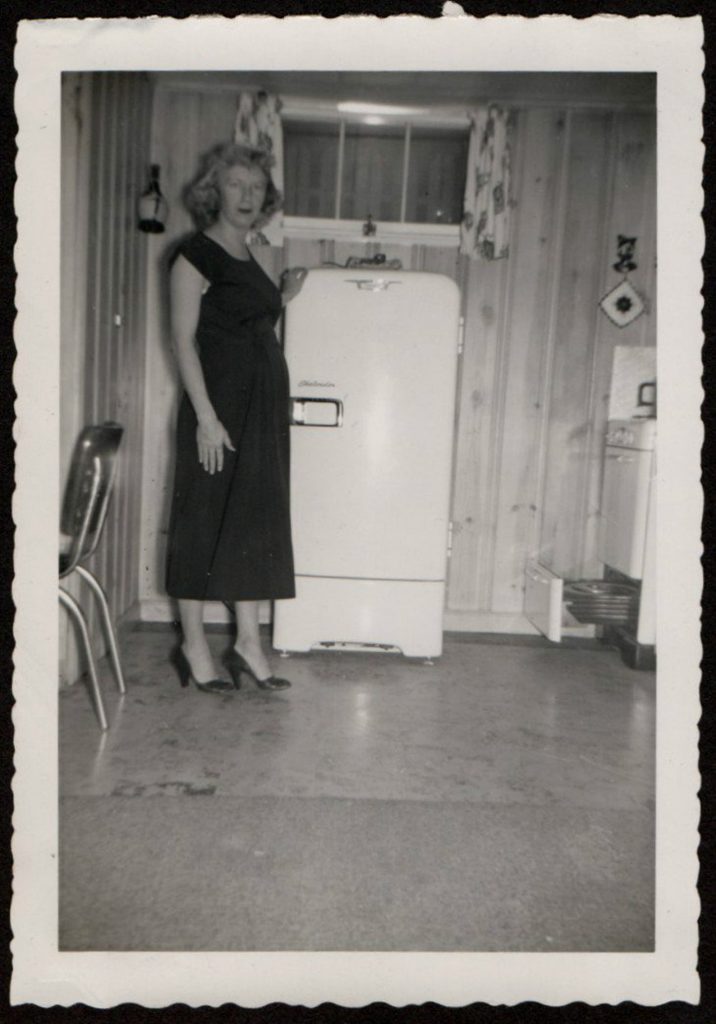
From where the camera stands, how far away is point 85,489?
56.7 inches

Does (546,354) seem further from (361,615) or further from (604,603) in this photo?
(361,615)

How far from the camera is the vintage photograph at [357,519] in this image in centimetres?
93

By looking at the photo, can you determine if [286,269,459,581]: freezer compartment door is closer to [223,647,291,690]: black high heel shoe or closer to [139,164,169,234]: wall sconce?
[223,647,291,690]: black high heel shoe

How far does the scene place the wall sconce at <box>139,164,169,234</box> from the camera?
236cm

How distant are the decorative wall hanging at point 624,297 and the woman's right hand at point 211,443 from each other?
164cm

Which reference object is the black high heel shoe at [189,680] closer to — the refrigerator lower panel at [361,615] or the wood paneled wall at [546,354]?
the refrigerator lower panel at [361,615]

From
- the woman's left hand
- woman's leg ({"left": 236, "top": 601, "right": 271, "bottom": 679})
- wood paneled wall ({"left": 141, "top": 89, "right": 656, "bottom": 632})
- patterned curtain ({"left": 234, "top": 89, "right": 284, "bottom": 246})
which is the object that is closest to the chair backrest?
woman's leg ({"left": 236, "top": 601, "right": 271, "bottom": 679})

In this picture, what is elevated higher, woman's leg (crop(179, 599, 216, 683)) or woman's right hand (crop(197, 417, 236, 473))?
woman's right hand (crop(197, 417, 236, 473))

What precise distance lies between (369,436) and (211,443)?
59 centimetres

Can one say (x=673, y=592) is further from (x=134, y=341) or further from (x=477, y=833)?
(x=134, y=341)

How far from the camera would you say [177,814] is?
1.27m

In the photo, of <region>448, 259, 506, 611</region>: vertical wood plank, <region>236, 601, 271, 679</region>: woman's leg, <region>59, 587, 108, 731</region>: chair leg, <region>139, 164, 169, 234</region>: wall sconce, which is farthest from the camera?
<region>448, 259, 506, 611</region>: vertical wood plank

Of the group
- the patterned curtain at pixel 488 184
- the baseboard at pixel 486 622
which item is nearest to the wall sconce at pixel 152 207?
the patterned curtain at pixel 488 184

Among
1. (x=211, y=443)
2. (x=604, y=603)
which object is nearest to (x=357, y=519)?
(x=211, y=443)
